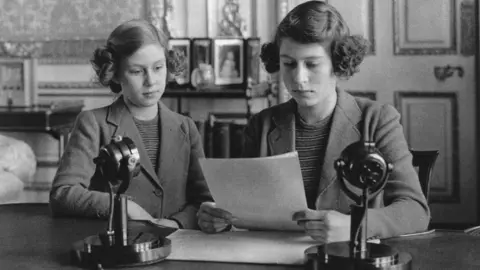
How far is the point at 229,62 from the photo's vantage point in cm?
486

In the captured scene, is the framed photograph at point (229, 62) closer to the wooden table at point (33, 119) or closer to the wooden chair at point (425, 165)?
the wooden table at point (33, 119)

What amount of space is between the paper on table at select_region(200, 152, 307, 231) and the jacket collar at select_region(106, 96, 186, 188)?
0.56 m

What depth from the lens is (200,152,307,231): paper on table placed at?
1.68 m

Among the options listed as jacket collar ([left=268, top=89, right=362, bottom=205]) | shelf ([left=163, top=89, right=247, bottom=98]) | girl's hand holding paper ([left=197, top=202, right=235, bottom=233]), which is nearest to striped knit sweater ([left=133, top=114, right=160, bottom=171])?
jacket collar ([left=268, top=89, right=362, bottom=205])

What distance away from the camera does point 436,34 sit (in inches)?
191

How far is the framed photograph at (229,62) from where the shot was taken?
4844 millimetres

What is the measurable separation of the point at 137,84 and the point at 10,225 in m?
0.58

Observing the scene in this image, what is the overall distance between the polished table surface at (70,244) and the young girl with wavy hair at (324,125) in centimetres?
12

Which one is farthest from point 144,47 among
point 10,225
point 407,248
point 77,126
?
point 407,248

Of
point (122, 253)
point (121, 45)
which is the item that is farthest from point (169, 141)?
point (122, 253)

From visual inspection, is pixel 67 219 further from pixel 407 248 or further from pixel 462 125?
pixel 462 125

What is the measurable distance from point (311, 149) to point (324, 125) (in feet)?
0.26

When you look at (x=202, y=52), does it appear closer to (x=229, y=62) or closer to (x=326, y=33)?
(x=229, y=62)

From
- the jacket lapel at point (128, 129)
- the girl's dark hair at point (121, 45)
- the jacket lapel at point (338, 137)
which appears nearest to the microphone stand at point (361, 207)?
the jacket lapel at point (338, 137)
